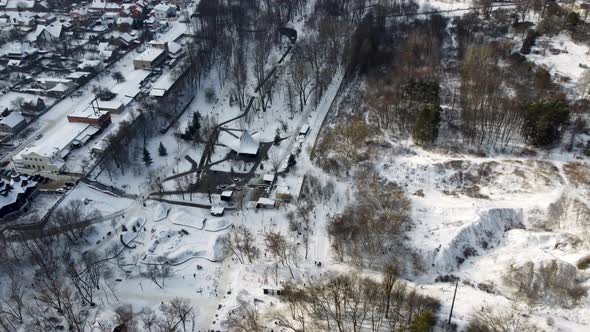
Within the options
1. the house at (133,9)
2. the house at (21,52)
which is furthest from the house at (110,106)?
the house at (133,9)

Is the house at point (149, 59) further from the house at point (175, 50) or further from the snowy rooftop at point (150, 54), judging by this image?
the house at point (175, 50)

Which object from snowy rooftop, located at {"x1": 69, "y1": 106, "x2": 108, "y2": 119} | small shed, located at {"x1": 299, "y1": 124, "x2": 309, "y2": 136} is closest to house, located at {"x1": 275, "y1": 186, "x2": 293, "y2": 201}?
small shed, located at {"x1": 299, "y1": 124, "x2": 309, "y2": 136}

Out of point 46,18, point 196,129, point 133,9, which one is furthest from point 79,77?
point 46,18

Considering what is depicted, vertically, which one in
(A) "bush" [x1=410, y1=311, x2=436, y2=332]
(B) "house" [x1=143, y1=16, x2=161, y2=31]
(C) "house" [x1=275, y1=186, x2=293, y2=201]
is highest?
(B) "house" [x1=143, y1=16, x2=161, y2=31]

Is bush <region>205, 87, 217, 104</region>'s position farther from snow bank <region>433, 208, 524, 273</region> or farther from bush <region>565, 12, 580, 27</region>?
bush <region>565, 12, 580, 27</region>

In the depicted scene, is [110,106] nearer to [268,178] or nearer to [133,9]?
[268,178]

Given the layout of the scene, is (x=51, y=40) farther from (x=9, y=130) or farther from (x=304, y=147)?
(x=304, y=147)
